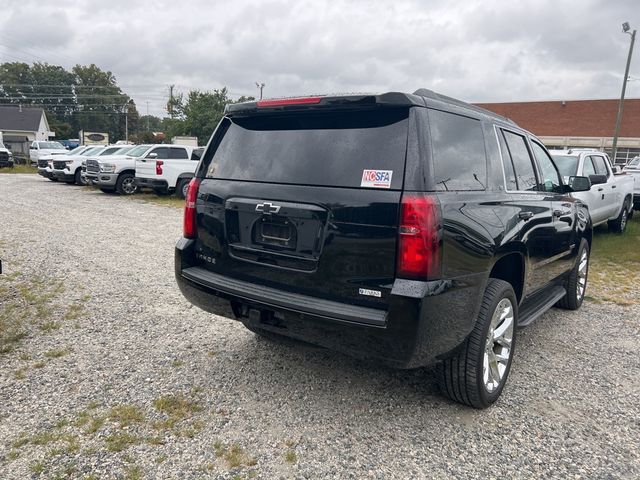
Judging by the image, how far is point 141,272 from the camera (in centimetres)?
652

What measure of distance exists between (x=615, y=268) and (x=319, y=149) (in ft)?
22.5

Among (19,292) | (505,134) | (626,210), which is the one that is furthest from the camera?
(626,210)

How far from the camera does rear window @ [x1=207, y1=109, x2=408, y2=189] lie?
9.00ft

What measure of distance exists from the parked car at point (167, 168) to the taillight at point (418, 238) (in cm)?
1354

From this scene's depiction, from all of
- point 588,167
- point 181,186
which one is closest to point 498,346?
point 588,167

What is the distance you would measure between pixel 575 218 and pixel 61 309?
5.30 m

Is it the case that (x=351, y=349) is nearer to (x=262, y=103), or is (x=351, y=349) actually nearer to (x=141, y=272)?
(x=262, y=103)

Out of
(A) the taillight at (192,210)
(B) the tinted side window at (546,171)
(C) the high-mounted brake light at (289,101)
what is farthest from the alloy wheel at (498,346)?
(A) the taillight at (192,210)

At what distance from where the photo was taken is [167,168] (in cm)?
1577

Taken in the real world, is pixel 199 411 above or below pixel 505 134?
below

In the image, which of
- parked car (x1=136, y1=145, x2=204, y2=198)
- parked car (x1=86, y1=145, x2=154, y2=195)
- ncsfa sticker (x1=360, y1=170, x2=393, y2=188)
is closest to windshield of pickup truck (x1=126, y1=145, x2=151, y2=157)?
parked car (x1=86, y1=145, x2=154, y2=195)

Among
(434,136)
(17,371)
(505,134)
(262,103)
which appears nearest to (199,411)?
(17,371)

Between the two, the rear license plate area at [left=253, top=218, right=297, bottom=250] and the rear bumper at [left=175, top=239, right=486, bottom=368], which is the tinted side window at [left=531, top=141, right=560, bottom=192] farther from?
the rear license plate area at [left=253, top=218, right=297, bottom=250]

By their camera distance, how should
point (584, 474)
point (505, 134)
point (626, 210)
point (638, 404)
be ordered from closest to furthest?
point (584, 474)
point (638, 404)
point (505, 134)
point (626, 210)
